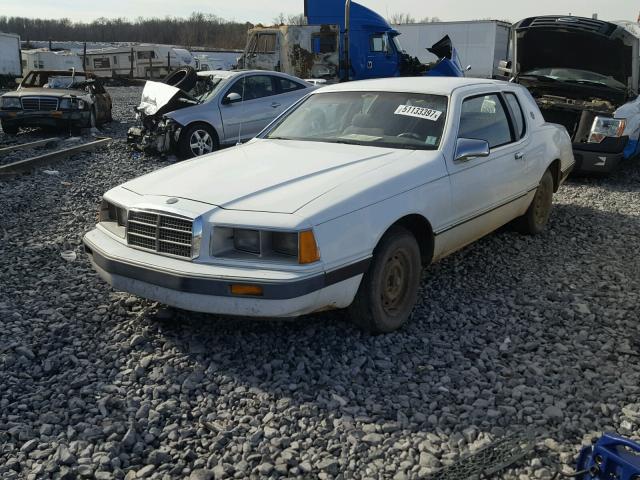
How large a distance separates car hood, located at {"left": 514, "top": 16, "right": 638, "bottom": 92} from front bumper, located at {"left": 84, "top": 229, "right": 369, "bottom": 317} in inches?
279

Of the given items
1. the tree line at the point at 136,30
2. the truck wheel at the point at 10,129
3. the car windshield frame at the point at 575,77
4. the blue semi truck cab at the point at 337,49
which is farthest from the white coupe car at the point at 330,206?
the tree line at the point at 136,30

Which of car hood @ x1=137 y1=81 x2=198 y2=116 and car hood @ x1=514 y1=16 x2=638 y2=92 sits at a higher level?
car hood @ x1=514 y1=16 x2=638 y2=92

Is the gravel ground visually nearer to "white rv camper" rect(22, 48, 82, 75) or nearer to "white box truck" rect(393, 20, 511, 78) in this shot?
"white rv camper" rect(22, 48, 82, 75)

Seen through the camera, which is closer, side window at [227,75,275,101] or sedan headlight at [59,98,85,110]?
side window at [227,75,275,101]

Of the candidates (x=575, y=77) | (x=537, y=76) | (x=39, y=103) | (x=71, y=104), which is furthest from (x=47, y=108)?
(x=575, y=77)

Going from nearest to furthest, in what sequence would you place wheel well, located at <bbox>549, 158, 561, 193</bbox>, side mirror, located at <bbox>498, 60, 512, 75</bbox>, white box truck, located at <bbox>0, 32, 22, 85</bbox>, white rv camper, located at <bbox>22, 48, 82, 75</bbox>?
1. wheel well, located at <bbox>549, 158, 561, 193</bbox>
2. side mirror, located at <bbox>498, 60, 512, 75</bbox>
3. white rv camper, located at <bbox>22, 48, 82, 75</bbox>
4. white box truck, located at <bbox>0, 32, 22, 85</bbox>

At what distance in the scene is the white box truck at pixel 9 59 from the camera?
30.8 m

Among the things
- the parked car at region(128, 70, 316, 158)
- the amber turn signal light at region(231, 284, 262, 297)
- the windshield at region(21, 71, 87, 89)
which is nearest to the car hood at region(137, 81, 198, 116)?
the parked car at region(128, 70, 316, 158)

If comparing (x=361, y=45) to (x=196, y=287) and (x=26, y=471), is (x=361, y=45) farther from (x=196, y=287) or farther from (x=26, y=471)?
(x=26, y=471)

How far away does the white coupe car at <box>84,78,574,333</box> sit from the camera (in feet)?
11.2

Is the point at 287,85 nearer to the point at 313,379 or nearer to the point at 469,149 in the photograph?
the point at 469,149

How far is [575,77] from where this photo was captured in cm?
994

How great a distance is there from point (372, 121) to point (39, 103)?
10.9 meters

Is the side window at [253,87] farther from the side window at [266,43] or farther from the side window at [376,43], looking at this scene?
the side window at [376,43]
